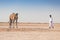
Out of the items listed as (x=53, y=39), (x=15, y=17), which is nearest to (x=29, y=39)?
(x=53, y=39)

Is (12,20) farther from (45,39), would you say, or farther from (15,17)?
(45,39)

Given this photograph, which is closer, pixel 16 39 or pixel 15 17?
pixel 16 39

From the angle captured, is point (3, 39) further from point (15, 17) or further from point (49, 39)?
point (15, 17)

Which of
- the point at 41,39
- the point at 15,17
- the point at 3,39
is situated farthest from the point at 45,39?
the point at 15,17

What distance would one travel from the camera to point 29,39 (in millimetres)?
14898

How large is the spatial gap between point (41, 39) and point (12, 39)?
164 centimetres

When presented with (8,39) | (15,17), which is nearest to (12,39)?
(8,39)

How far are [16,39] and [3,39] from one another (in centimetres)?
73

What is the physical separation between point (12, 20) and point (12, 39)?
1249 centimetres

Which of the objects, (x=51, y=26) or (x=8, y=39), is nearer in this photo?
(x=8, y=39)

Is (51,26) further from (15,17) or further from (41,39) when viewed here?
(41,39)

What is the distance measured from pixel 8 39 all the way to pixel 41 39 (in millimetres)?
1867

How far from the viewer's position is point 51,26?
26.9 meters

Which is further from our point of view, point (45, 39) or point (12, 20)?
point (12, 20)
